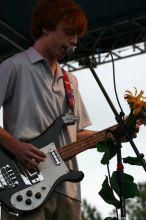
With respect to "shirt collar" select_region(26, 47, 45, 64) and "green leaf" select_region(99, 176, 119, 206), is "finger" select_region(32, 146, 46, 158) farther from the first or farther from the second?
"shirt collar" select_region(26, 47, 45, 64)

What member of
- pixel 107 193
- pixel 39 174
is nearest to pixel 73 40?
pixel 39 174

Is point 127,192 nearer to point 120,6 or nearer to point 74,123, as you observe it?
point 74,123

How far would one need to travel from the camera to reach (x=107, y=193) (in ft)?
9.60

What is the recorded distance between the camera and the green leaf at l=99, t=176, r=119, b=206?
2.90m

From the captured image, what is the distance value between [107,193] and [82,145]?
333 millimetres

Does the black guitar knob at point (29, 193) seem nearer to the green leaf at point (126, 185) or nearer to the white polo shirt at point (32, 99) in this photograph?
the white polo shirt at point (32, 99)

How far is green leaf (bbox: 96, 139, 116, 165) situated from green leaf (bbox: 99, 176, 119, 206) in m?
0.09

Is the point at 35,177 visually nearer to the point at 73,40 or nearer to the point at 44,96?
the point at 44,96

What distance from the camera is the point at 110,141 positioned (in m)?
2.95

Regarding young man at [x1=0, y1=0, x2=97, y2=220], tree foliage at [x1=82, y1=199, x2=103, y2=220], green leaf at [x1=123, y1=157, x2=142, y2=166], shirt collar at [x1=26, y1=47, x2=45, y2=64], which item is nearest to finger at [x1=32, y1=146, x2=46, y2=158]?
young man at [x1=0, y1=0, x2=97, y2=220]

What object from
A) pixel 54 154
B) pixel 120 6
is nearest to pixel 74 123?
pixel 54 154

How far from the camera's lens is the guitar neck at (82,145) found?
3.08 metres

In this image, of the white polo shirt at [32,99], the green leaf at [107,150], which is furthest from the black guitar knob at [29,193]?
the green leaf at [107,150]

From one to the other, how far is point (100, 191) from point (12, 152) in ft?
1.44
